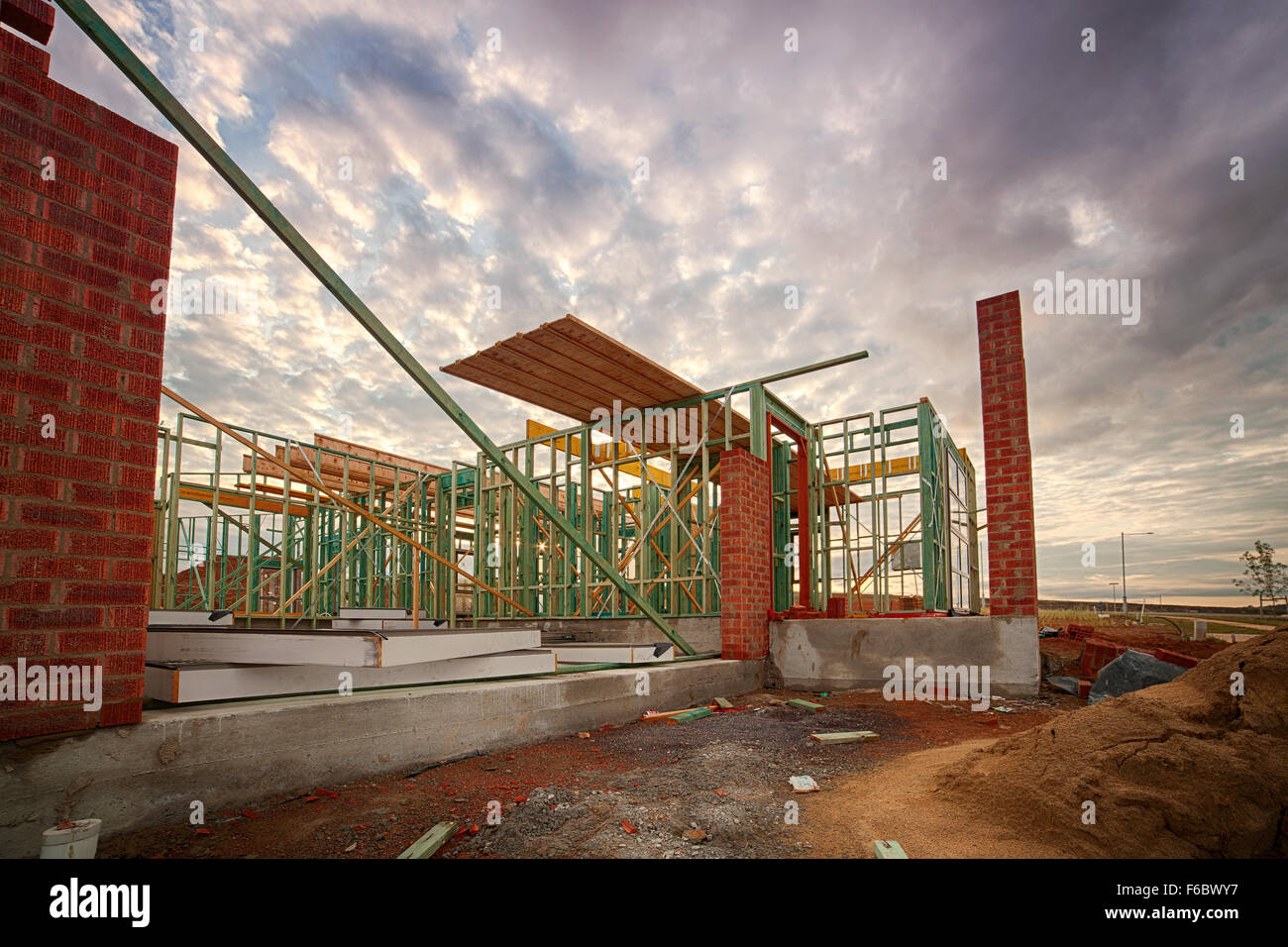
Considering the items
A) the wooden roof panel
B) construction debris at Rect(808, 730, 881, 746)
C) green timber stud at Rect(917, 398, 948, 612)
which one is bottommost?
construction debris at Rect(808, 730, 881, 746)

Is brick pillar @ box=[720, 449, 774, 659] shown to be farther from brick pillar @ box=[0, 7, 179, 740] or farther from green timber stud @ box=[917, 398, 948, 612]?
brick pillar @ box=[0, 7, 179, 740]

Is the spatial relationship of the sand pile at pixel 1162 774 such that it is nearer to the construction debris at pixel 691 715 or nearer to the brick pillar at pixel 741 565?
the construction debris at pixel 691 715

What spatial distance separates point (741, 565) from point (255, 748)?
233 inches

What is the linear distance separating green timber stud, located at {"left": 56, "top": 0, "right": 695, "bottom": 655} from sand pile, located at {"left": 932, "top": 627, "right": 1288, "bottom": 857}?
3705mm

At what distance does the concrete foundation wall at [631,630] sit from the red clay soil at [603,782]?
2.71 meters

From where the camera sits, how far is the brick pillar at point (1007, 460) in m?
7.05

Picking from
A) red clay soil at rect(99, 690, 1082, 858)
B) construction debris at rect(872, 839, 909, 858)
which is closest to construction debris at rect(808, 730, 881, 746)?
red clay soil at rect(99, 690, 1082, 858)

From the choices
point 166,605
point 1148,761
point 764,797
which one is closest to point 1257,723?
point 1148,761

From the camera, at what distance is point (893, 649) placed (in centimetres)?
Answer: 761

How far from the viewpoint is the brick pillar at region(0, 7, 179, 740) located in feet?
8.48

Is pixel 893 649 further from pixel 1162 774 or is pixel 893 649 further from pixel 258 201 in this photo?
pixel 258 201

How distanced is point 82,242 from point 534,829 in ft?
10.9

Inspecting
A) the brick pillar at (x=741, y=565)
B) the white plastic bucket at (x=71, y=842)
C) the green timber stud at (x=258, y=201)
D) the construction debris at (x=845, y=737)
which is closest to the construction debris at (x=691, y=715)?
the construction debris at (x=845, y=737)

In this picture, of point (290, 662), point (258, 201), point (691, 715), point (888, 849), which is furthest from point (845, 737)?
Answer: point (258, 201)
